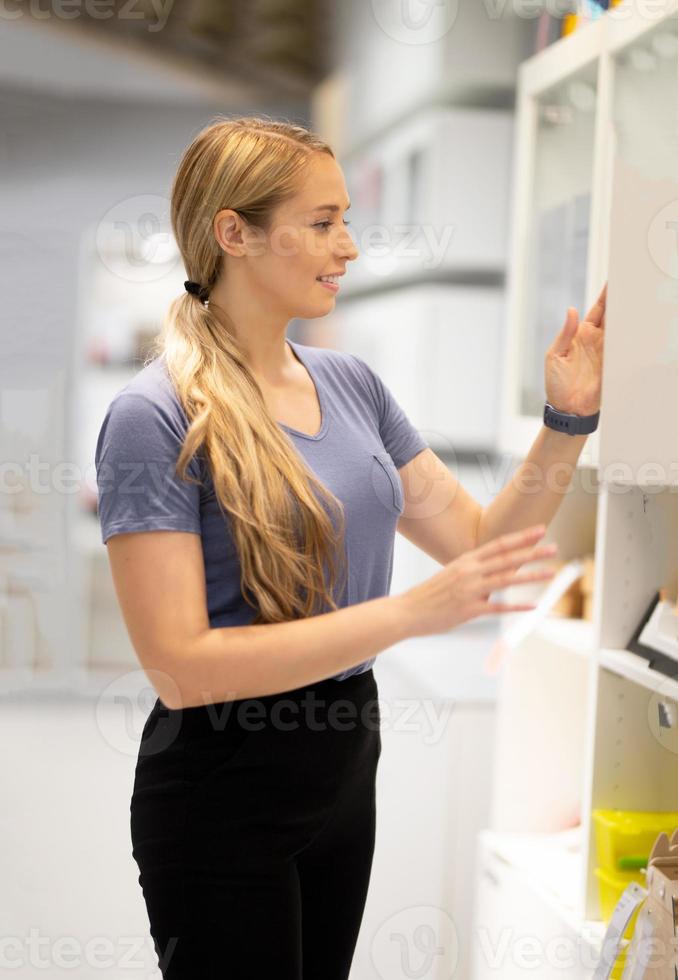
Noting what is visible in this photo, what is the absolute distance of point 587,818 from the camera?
4.66 feet

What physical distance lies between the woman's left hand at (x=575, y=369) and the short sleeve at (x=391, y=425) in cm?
17

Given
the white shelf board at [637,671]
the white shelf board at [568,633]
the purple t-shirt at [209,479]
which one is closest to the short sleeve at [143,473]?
the purple t-shirt at [209,479]

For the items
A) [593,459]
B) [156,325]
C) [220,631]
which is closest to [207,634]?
[220,631]

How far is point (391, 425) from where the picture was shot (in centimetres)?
128

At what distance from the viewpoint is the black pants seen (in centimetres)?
105

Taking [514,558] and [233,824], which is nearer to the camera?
[514,558]

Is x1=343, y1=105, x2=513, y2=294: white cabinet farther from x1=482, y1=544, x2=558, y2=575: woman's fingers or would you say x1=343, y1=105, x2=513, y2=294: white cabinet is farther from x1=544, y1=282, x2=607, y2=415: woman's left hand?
x1=482, y1=544, x2=558, y2=575: woman's fingers

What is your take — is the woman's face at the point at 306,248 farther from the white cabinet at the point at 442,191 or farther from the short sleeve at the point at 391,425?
the white cabinet at the point at 442,191

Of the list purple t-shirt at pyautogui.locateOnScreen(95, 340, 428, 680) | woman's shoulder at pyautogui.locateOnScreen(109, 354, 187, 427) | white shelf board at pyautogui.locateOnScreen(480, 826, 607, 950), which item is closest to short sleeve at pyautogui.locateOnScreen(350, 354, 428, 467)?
purple t-shirt at pyautogui.locateOnScreen(95, 340, 428, 680)

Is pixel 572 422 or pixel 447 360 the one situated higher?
pixel 447 360

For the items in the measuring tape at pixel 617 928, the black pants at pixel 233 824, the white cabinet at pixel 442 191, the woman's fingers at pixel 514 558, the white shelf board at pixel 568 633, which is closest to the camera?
the woman's fingers at pixel 514 558

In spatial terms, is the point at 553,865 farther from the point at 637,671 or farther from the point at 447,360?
the point at 447,360

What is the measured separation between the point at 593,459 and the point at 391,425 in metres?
0.30

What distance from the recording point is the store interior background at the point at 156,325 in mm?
1960
